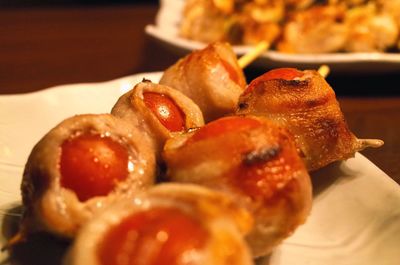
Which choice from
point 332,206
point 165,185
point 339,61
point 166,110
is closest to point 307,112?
point 332,206

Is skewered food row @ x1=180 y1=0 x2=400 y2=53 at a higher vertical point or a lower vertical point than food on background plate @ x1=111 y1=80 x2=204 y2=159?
lower

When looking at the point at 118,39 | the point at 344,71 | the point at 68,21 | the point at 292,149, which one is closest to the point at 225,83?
the point at 292,149

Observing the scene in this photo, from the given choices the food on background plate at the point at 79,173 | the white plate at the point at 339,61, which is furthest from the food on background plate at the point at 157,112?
the white plate at the point at 339,61

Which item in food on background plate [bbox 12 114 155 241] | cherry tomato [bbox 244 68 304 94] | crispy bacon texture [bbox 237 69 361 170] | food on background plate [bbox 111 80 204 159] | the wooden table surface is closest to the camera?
food on background plate [bbox 12 114 155 241]

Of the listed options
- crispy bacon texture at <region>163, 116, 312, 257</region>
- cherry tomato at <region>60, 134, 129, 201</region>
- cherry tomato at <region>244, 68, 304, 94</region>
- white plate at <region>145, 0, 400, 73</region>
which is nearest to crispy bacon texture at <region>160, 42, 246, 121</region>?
cherry tomato at <region>244, 68, 304, 94</region>

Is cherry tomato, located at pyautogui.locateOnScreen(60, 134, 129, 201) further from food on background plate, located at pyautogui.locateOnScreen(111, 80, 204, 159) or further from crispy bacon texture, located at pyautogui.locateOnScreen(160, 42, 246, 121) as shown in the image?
crispy bacon texture, located at pyautogui.locateOnScreen(160, 42, 246, 121)

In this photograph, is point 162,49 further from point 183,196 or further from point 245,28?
point 183,196
